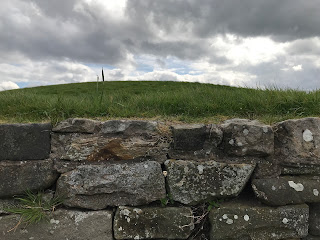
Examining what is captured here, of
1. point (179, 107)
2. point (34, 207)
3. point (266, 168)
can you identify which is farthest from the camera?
point (179, 107)

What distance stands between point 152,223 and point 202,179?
71cm

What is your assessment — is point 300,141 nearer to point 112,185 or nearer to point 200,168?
point 200,168

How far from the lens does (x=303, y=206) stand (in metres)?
2.97

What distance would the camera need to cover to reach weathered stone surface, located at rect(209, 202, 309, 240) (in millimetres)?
2889

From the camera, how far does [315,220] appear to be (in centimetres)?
308

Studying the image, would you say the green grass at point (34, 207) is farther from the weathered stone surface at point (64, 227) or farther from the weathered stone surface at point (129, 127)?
the weathered stone surface at point (129, 127)

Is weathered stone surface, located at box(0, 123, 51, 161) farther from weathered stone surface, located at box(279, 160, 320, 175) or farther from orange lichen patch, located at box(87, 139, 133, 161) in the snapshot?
weathered stone surface, located at box(279, 160, 320, 175)

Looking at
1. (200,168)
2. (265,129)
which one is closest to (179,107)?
(200,168)

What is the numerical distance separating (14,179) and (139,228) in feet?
4.59

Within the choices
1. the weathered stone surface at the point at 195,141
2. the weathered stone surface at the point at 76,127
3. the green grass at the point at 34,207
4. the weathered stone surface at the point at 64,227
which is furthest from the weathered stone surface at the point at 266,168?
the green grass at the point at 34,207

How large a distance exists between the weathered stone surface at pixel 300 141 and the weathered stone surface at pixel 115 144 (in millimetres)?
1307

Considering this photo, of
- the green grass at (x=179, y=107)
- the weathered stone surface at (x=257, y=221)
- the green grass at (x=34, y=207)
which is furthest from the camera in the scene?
the green grass at (x=179, y=107)

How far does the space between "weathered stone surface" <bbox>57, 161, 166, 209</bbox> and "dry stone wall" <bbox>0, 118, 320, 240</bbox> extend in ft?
0.03

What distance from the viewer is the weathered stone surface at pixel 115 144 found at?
2920 millimetres
